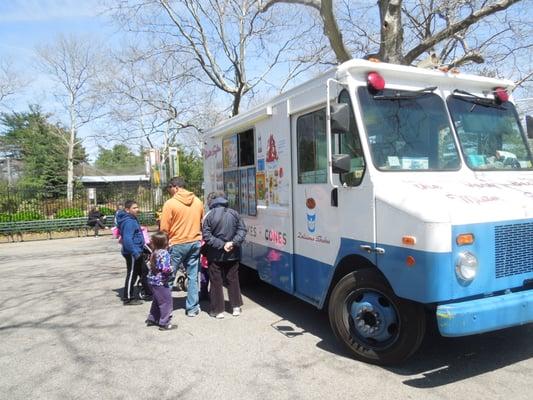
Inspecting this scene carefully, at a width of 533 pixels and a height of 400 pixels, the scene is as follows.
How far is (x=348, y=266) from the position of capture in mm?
4699

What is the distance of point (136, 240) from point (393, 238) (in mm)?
4145

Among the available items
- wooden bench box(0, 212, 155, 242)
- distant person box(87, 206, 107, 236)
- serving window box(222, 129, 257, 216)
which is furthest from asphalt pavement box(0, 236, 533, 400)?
wooden bench box(0, 212, 155, 242)

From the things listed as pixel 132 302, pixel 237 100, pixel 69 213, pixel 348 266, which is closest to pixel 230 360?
→ pixel 348 266

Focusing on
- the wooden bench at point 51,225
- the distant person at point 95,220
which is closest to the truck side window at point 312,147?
the distant person at point 95,220

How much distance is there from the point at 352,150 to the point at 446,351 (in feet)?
7.04

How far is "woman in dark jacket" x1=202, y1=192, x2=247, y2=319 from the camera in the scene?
19.7 ft

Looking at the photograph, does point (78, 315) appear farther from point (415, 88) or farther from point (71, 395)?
point (415, 88)

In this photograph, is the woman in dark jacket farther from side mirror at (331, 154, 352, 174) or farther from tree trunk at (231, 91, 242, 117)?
tree trunk at (231, 91, 242, 117)

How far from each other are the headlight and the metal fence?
1558cm

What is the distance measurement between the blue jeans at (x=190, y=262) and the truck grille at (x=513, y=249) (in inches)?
146

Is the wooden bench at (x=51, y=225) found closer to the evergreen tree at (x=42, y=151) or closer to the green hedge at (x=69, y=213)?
the green hedge at (x=69, y=213)

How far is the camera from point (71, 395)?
3.95 metres

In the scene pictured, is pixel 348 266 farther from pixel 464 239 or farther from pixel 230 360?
pixel 230 360

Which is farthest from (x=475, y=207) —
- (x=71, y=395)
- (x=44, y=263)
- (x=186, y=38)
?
(x=186, y=38)
